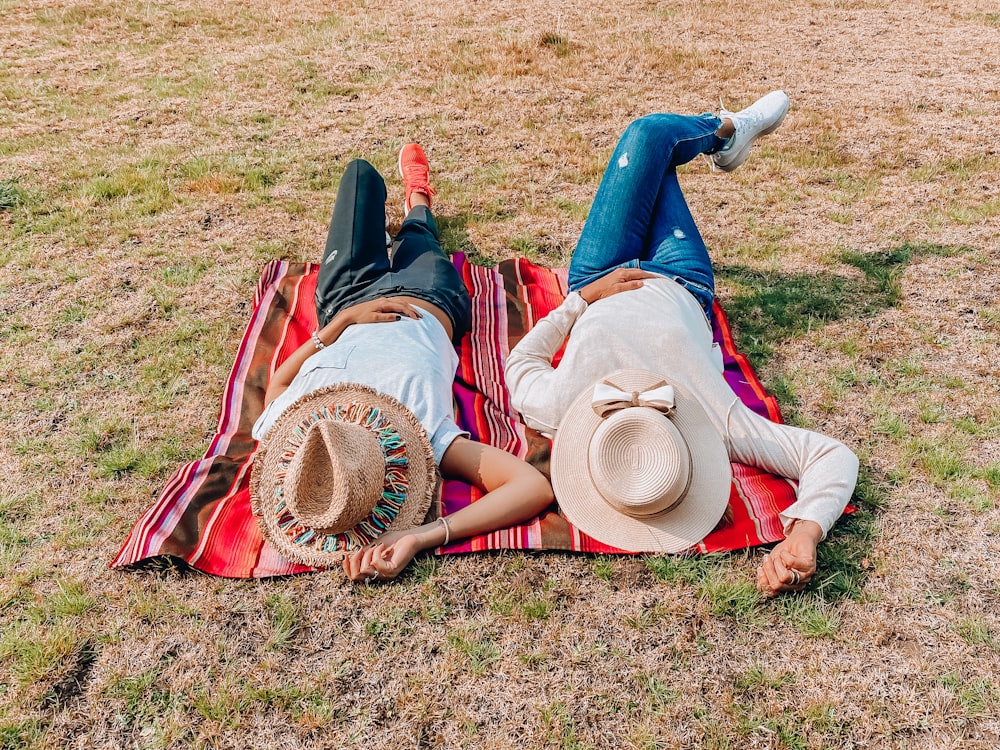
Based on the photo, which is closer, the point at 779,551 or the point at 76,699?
the point at 76,699

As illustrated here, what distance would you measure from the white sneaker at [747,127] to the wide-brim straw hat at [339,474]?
9.73ft

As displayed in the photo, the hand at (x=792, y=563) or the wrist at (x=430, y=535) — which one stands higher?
the wrist at (x=430, y=535)

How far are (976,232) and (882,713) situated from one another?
443 cm

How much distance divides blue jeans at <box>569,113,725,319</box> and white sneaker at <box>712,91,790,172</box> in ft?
1.49

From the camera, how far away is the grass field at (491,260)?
284cm

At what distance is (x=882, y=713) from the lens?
275 centimetres

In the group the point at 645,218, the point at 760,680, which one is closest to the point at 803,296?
the point at 645,218

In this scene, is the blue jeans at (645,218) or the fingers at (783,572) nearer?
the fingers at (783,572)

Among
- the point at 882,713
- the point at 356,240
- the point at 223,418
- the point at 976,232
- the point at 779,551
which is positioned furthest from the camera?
the point at 976,232

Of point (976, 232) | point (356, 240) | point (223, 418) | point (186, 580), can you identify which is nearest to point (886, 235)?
point (976, 232)

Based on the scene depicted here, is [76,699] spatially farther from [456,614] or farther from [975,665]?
[975,665]

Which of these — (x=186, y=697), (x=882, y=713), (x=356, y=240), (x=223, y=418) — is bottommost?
Result: (x=882, y=713)

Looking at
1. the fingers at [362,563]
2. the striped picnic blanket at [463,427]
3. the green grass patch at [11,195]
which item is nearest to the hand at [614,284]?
the striped picnic blanket at [463,427]

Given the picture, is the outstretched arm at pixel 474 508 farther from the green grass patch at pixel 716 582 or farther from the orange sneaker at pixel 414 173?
the orange sneaker at pixel 414 173
